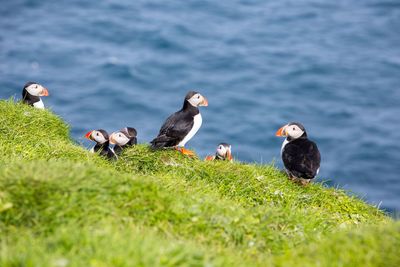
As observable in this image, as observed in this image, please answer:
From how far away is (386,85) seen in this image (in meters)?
26.6

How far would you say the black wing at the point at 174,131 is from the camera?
9.23m

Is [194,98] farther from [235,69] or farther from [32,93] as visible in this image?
[235,69]

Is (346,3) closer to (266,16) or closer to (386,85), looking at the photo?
(266,16)

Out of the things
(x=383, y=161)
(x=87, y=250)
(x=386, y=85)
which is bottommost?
(x=383, y=161)

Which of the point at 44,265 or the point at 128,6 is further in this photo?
the point at 128,6

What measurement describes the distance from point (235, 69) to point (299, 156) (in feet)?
65.5

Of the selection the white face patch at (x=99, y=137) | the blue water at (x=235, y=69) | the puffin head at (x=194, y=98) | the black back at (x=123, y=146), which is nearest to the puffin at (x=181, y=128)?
the puffin head at (x=194, y=98)

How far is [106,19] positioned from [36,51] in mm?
4255

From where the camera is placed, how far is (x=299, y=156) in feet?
29.7

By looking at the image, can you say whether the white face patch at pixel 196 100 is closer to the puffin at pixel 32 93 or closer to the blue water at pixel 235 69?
the puffin at pixel 32 93

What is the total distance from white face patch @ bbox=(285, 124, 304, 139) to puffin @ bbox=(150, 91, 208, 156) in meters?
1.19

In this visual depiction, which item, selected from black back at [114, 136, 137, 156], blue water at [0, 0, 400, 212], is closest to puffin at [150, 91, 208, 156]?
black back at [114, 136, 137, 156]

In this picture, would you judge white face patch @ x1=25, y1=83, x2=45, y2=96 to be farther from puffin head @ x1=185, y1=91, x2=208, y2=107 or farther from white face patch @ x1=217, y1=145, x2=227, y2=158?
white face patch @ x1=217, y1=145, x2=227, y2=158

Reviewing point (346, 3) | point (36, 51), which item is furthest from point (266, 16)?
point (36, 51)
